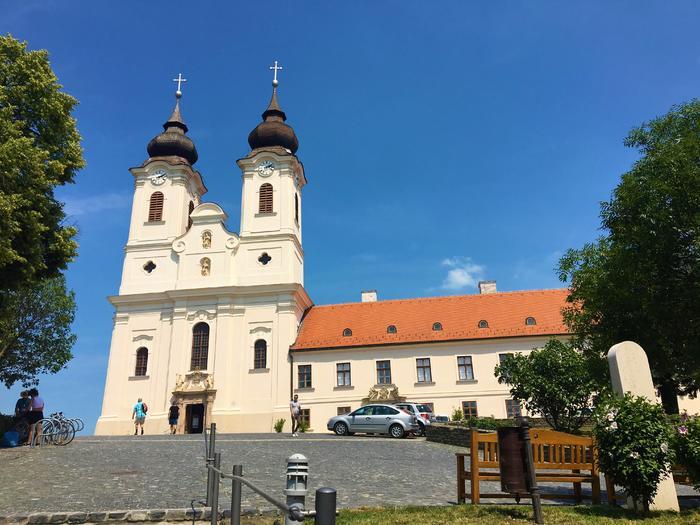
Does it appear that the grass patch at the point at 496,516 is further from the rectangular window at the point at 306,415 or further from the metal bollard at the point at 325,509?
the rectangular window at the point at 306,415

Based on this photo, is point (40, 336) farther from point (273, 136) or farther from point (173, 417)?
point (273, 136)

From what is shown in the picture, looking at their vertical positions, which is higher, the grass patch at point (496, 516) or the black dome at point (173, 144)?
the black dome at point (173, 144)

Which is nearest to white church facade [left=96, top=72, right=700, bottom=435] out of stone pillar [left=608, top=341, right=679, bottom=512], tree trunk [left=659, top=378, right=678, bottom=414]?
tree trunk [left=659, top=378, right=678, bottom=414]

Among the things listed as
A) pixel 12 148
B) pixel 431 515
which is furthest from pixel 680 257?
pixel 12 148

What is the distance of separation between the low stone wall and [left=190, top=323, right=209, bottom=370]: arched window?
62.2 ft

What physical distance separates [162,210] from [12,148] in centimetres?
2767

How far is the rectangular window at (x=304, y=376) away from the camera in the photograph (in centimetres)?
3638

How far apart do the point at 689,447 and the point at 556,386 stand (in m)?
15.7

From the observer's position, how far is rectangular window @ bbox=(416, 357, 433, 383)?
117 feet

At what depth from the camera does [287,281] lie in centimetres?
3862

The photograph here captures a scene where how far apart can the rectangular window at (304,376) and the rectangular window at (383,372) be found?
4.42 metres

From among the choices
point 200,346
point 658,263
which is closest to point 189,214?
point 200,346

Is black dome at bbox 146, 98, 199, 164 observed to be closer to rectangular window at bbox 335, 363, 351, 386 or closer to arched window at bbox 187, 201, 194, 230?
arched window at bbox 187, 201, 194, 230

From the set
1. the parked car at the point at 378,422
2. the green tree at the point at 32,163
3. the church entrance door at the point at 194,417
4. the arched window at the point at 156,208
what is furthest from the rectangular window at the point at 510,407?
the arched window at the point at 156,208
